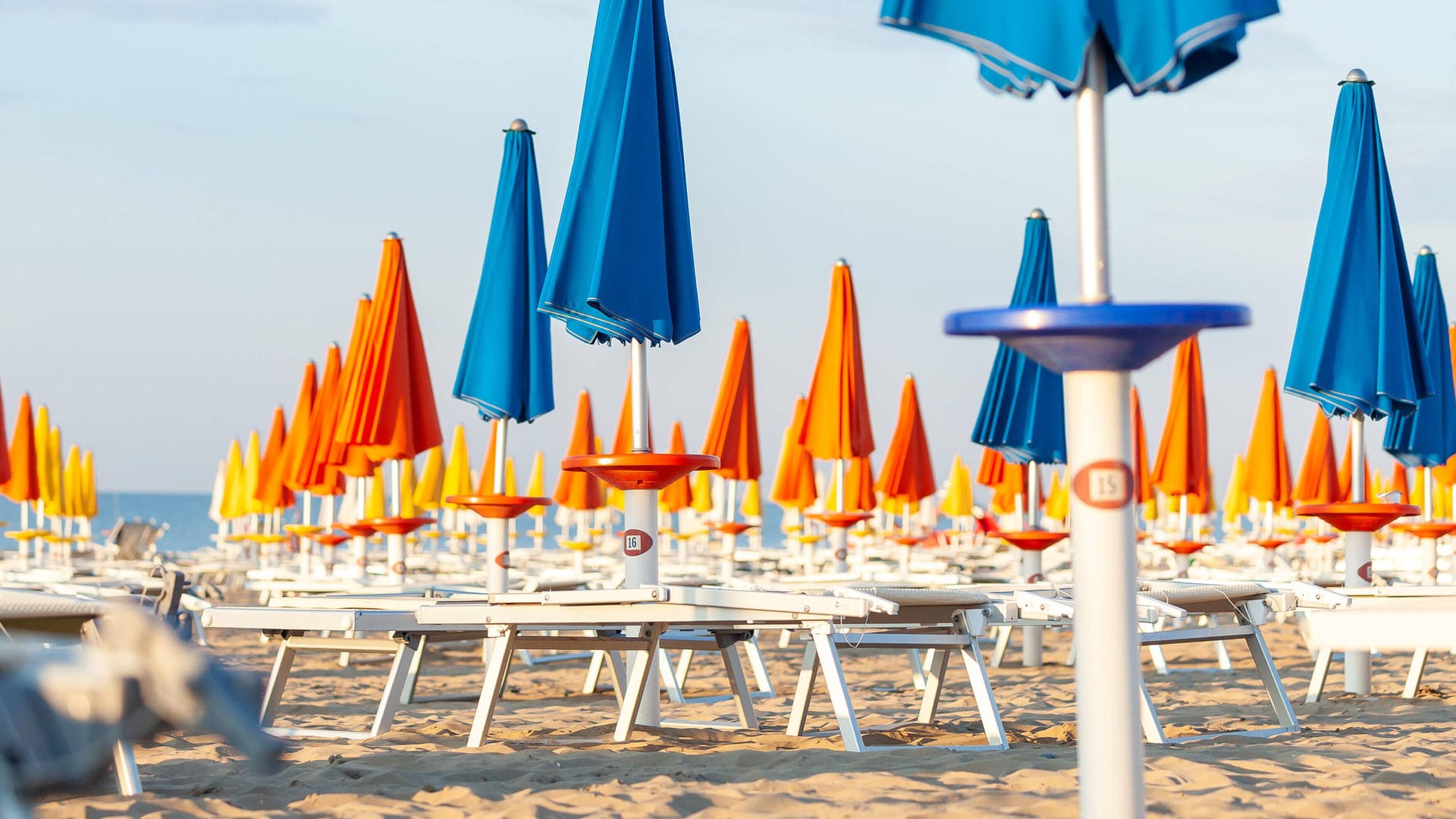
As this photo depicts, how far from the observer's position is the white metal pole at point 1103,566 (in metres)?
2.81

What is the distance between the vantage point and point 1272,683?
Answer: 5641mm

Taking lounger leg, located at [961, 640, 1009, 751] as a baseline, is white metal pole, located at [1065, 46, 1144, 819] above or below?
A: above

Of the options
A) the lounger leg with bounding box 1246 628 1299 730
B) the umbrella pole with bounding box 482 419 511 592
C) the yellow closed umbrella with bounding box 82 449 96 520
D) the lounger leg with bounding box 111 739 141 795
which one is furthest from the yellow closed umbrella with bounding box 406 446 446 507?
the lounger leg with bounding box 111 739 141 795

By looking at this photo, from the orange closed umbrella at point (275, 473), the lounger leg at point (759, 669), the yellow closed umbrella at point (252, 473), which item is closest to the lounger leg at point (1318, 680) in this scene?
the lounger leg at point (759, 669)

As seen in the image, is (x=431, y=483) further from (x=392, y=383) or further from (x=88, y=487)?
(x=392, y=383)

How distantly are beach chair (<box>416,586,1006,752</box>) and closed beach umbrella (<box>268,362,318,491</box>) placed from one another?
741 cm

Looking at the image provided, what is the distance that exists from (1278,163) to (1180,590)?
4.16 meters

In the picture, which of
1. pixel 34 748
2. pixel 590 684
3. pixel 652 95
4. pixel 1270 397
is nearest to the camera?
pixel 34 748

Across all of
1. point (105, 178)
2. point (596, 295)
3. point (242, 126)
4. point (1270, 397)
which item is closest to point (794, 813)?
point (596, 295)

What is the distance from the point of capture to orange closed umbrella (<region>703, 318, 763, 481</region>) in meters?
12.6

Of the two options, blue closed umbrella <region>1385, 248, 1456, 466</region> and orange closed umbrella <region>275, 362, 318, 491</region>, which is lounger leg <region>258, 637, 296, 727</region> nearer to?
blue closed umbrella <region>1385, 248, 1456, 466</region>

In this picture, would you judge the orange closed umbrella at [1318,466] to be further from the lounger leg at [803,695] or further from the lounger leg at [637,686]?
the lounger leg at [637,686]

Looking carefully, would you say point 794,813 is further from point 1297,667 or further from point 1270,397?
point 1270,397

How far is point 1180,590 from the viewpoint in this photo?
556 cm
